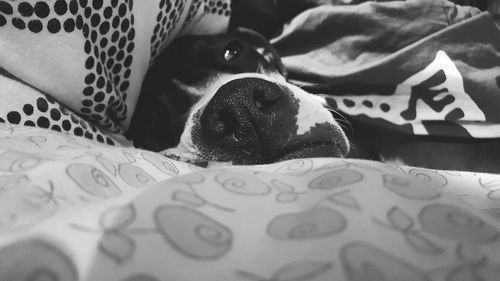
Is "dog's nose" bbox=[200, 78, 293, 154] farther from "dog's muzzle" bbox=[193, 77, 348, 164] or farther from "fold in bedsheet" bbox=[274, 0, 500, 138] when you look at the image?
"fold in bedsheet" bbox=[274, 0, 500, 138]

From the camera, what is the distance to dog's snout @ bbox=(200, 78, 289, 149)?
0.88m

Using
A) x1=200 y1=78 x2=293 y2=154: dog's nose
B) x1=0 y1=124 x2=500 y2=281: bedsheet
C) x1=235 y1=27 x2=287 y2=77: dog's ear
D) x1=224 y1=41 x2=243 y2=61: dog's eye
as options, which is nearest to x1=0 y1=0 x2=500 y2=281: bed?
x1=0 y1=124 x2=500 y2=281: bedsheet

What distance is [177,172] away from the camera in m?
0.64

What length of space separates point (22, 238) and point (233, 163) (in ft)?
1.95

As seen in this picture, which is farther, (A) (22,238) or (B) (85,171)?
(B) (85,171)

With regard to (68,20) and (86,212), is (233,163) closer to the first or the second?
(68,20)

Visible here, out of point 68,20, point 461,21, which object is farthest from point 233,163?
point 461,21

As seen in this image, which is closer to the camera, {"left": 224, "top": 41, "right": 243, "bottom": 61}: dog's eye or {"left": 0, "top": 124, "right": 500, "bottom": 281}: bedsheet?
{"left": 0, "top": 124, "right": 500, "bottom": 281}: bedsheet

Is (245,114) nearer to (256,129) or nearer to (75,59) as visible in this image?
(256,129)

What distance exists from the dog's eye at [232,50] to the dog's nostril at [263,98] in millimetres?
333

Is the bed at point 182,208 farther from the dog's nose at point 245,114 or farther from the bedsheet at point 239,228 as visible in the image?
the dog's nose at point 245,114

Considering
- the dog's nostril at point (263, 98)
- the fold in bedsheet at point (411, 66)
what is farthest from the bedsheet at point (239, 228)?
the fold in bedsheet at point (411, 66)

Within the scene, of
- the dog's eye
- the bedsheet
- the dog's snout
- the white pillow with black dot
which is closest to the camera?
the bedsheet

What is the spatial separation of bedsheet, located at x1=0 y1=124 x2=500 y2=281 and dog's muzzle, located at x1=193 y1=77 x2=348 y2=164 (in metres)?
0.41
